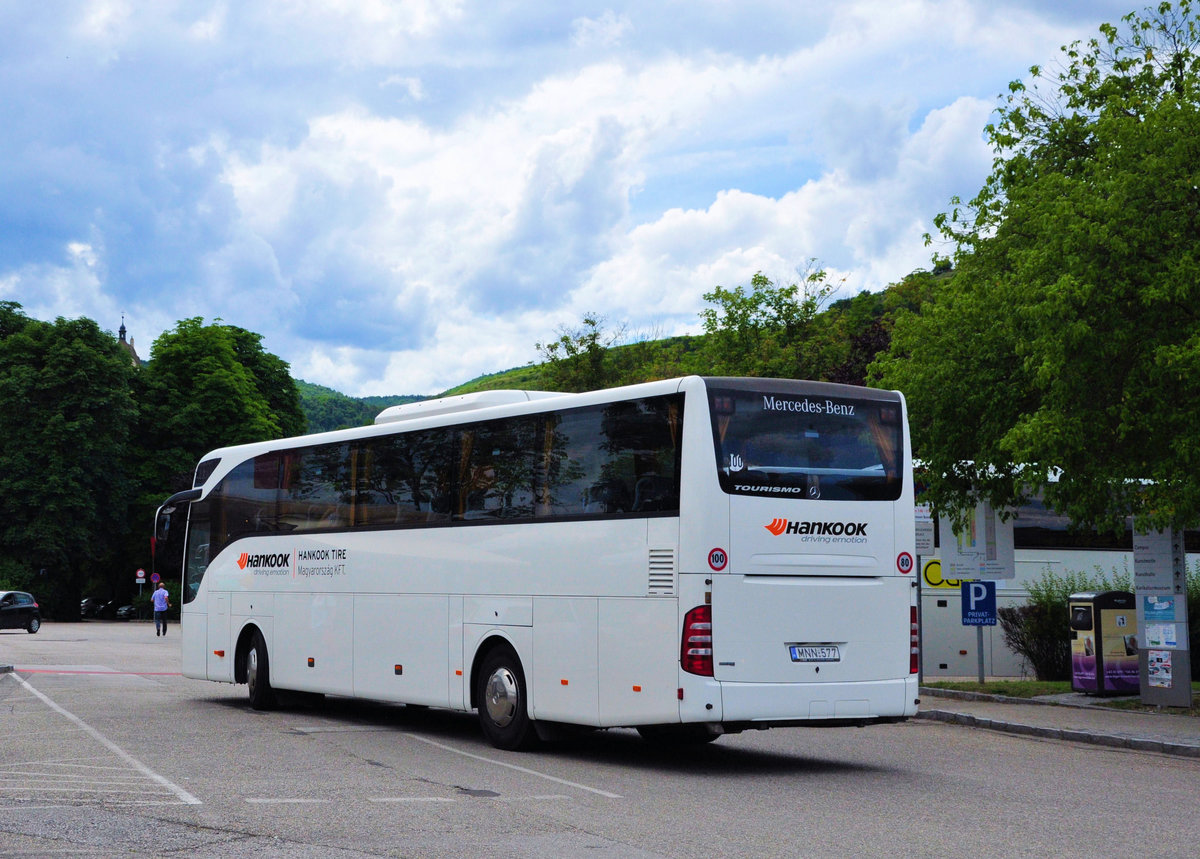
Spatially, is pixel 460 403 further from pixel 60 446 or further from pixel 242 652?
pixel 60 446

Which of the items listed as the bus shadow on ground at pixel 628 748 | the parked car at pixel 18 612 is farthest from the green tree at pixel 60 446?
the bus shadow on ground at pixel 628 748

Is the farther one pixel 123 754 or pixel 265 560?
pixel 265 560

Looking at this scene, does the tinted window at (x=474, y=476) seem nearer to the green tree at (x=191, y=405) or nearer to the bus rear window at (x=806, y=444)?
the bus rear window at (x=806, y=444)

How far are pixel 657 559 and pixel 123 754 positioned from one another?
5166 mm

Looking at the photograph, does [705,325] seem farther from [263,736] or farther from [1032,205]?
[263,736]

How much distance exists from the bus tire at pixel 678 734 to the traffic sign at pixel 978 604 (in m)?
8.97

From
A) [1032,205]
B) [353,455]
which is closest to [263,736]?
[353,455]

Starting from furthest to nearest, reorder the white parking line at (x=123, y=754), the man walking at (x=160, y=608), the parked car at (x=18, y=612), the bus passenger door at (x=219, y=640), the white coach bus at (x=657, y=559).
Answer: the parked car at (x=18, y=612), the man walking at (x=160, y=608), the bus passenger door at (x=219, y=640), the white coach bus at (x=657, y=559), the white parking line at (x=123, y=754)

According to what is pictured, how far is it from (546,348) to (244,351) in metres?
20.2

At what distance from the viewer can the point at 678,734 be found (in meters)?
15.1

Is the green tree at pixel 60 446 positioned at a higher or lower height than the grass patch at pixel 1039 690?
higher

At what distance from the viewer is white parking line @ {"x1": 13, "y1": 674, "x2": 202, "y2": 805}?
410 inches

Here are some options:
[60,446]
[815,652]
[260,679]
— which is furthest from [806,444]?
[60,446]

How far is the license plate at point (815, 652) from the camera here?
1255 cm
